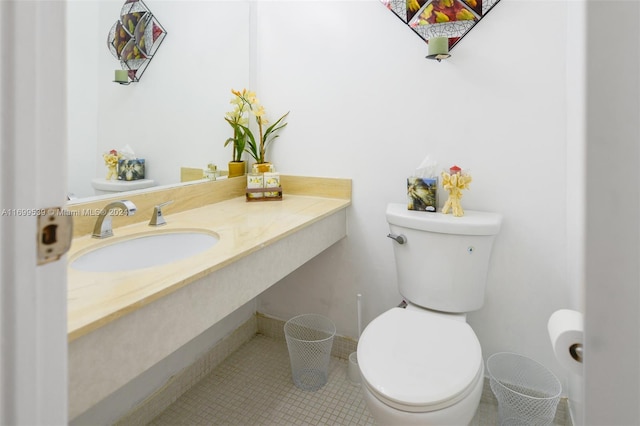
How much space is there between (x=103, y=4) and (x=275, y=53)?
86 cm

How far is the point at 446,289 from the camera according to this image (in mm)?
1490

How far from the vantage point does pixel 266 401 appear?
5.54ft

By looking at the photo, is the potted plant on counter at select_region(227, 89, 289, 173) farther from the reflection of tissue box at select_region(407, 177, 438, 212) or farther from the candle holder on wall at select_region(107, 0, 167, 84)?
the reflection of tissue box at select_region(407, 177, 438, 212)

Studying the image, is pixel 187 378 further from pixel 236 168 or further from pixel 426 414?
pixel 426 414

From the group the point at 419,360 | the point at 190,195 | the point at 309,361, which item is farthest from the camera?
the point at 309,361

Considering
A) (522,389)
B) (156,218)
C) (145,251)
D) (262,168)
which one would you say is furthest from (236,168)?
(522,389)

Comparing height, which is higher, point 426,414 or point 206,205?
point 206,205

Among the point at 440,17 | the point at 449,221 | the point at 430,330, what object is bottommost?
the point at 430,330

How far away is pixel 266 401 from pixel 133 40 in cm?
157

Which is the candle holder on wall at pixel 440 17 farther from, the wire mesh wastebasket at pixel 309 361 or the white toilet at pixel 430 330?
the wire mesh wastebasket at pixel 309 361

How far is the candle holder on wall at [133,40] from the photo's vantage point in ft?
4.47

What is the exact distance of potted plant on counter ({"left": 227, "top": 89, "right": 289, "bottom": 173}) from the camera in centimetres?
189

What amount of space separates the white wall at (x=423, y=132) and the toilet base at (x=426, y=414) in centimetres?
65

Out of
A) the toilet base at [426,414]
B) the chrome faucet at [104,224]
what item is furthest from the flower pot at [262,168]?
the toilet base at [426,414]
